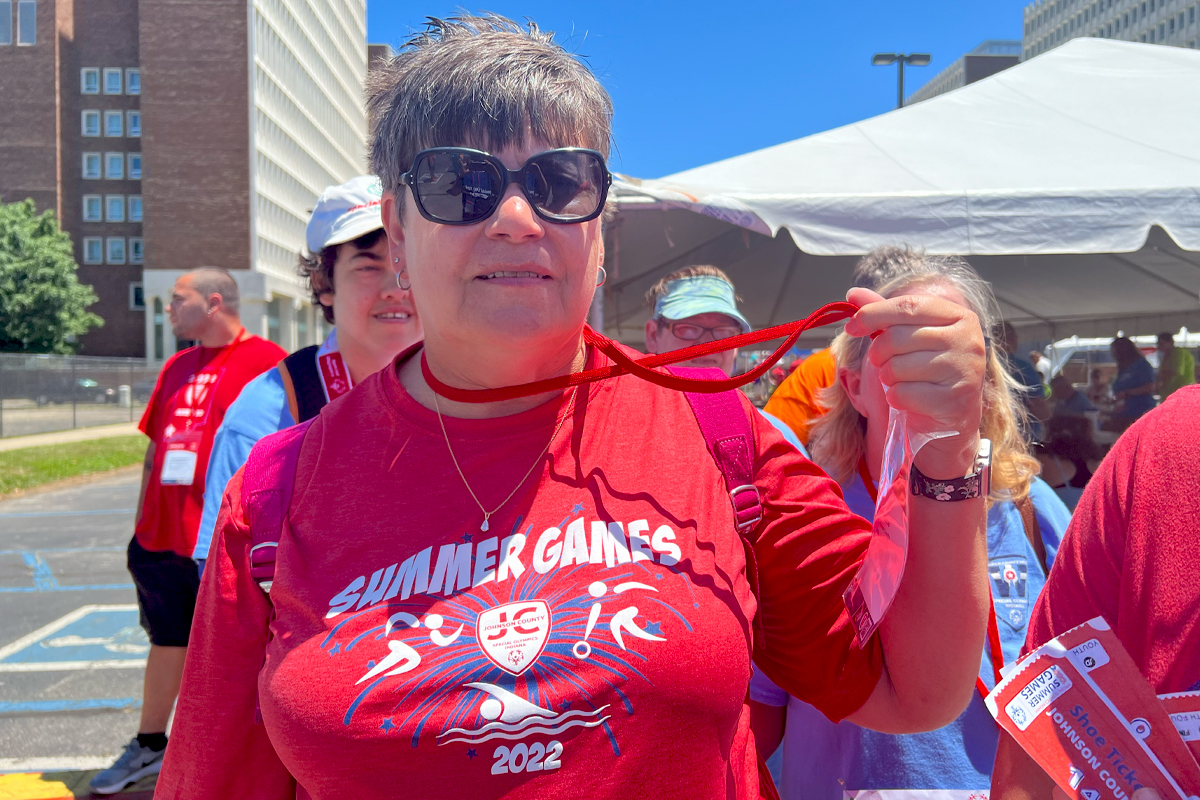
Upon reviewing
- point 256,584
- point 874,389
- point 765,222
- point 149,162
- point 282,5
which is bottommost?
point 256,584

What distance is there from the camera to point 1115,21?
3346 inches

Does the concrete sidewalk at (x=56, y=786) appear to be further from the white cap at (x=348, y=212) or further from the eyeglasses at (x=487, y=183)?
the eyeglasses at (x=487, y=183)

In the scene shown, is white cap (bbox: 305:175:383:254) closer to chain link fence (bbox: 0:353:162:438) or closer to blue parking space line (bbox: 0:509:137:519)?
blue parking space line (bbox: 0:509:137:519)

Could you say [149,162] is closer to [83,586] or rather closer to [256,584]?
[83,586]

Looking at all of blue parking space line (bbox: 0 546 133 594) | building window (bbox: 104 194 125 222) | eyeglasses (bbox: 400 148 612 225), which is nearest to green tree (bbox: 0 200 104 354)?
building window (bbox: 104 194 125 222)

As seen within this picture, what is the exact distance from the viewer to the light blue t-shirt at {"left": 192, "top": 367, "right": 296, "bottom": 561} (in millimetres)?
2150

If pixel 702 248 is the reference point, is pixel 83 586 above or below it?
below

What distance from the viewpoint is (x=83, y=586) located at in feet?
22.9

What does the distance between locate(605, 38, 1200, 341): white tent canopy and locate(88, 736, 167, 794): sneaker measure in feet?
10.7

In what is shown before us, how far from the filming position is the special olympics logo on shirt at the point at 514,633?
3.65 ft

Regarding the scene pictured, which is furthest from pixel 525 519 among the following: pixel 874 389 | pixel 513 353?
pixel 874 389

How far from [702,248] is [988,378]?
3.84 metres

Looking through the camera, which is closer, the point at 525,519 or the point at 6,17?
the point at 525,519

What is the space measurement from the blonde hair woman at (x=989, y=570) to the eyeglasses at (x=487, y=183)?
0.93 metres
